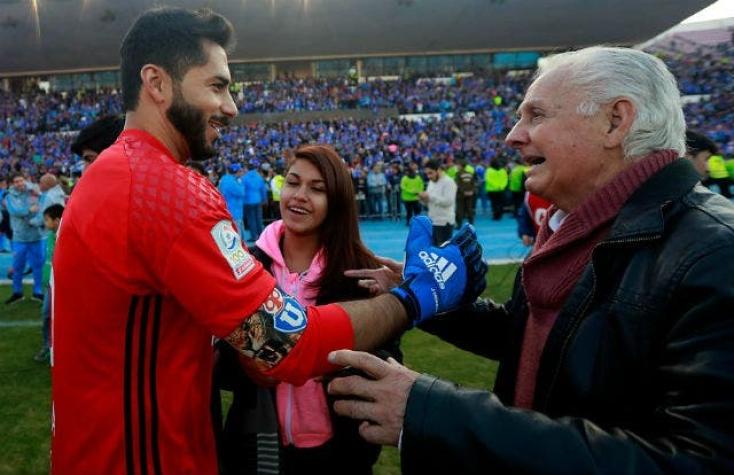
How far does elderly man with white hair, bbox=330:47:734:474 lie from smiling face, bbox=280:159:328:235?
1.23 meters

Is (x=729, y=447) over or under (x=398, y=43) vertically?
under

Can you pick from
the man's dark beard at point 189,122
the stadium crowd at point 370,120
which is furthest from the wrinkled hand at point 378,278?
the stadium crowd at point 370,120

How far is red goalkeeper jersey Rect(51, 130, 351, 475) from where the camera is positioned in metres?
1.51

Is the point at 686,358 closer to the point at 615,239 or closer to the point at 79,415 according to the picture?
the point at 615,239

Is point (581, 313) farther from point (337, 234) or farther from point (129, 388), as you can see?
point (337, 234)

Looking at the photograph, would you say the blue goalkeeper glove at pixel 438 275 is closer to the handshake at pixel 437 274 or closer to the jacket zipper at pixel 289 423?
the handshake at pixel 437 274

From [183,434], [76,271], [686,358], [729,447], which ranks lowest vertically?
[183,434]

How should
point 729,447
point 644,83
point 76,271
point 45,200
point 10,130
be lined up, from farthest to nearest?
point 10,130, point 45,200, point 76,271, point 644,83, point 729,447

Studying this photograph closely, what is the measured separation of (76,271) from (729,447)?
1.62m

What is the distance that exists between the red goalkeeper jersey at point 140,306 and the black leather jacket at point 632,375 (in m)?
0.56

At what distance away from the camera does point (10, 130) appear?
34.0 m

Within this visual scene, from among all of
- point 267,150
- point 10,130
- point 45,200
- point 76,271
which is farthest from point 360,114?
point 76,271

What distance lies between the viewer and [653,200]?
1339 millimetres

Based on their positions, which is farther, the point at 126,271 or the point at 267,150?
the point at 267,150
